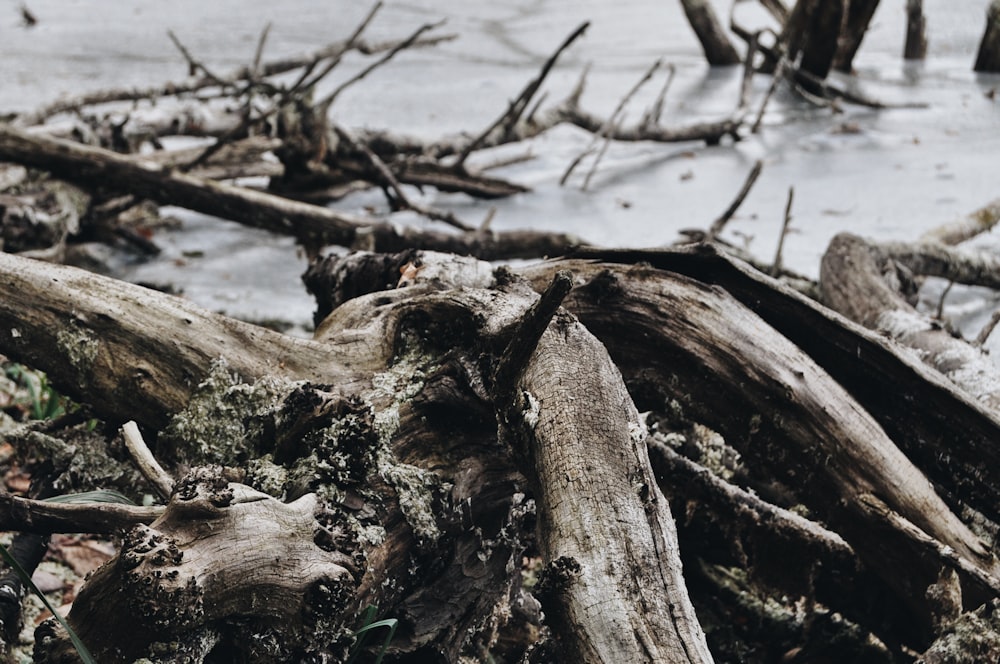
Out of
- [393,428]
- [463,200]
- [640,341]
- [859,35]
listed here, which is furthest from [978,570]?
[859,35]

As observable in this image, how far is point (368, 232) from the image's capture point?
12.4 feet

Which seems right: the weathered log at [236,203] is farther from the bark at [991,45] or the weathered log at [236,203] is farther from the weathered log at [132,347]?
the bark at [991,45]

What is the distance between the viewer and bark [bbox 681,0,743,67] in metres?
7.52

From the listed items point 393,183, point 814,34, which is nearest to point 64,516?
point 393,183

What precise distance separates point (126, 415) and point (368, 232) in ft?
6.02

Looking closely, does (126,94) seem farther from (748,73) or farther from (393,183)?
(748,73)

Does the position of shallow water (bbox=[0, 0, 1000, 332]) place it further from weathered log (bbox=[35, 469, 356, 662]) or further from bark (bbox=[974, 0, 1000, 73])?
weathered log (bbox=[35, 469, 356, 662])

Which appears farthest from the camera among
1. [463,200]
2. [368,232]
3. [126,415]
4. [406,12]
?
[406,12]

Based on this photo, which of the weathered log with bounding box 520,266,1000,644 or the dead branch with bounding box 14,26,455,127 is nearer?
the weathered log with bounding box 520,266,1000,644

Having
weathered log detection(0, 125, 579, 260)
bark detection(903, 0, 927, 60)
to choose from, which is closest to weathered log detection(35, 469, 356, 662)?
weathered log detection(0, 125, 579, 260)

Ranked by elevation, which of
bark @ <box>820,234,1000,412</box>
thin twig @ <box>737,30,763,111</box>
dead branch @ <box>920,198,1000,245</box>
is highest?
thin twig @ <box>737,30,763,111</box>

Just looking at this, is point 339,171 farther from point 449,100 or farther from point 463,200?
point 449,100

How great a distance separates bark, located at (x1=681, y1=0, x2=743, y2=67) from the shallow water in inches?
7.1

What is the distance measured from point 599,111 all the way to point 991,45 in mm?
3099
